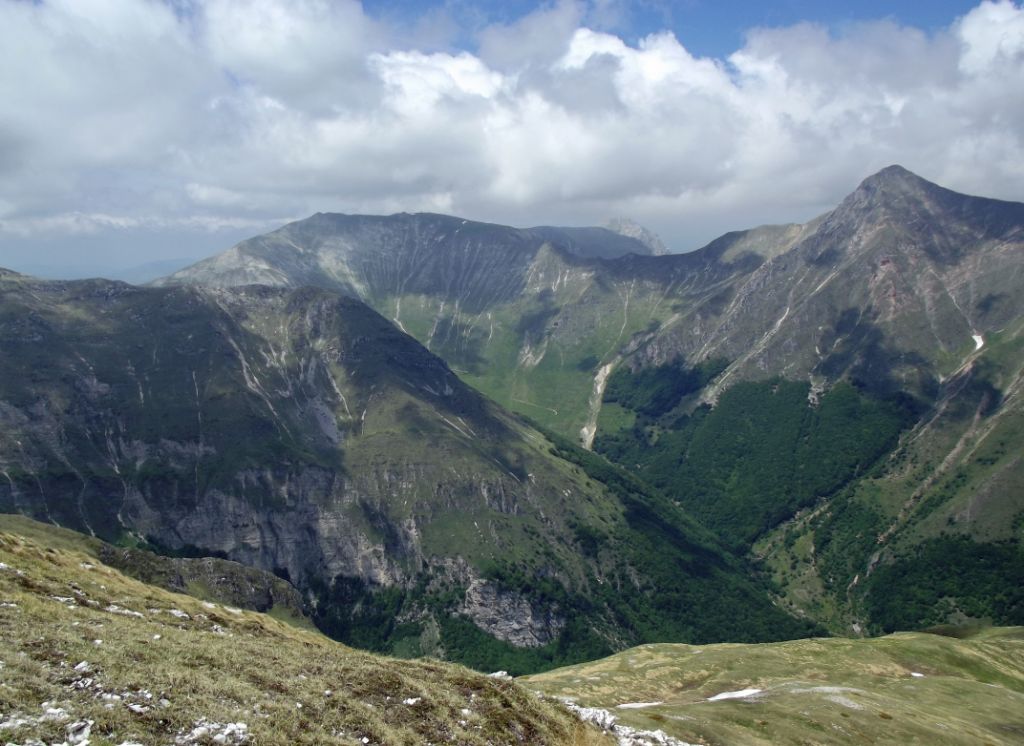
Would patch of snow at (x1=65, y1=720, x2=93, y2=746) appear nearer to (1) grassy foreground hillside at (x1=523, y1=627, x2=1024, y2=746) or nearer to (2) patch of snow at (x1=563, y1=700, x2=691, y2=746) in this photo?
(2) patch of snow at (x1=563, y1=700, x2=691, y2=746)

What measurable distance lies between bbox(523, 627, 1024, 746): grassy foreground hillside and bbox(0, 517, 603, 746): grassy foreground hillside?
25.6 m

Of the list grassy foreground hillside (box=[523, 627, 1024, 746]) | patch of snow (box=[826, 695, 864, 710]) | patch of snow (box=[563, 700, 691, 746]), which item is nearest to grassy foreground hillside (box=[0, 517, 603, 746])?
patch of snow (box=[563, 700, 691, 746])

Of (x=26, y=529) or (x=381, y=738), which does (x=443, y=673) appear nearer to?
(x=381, y=738)

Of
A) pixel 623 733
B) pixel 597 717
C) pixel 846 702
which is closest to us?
pixel 623 733

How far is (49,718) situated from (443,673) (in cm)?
3091

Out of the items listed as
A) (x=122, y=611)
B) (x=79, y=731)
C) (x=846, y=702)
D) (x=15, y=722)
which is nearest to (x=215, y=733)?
(x=79, y=731)

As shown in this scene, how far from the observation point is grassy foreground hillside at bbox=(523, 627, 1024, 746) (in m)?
77.8

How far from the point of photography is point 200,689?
39594 mm

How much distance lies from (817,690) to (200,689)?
319 feet

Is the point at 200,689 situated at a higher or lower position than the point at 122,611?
higher

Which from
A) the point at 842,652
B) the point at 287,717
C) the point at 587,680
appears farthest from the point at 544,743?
Answer: the point at 842,652

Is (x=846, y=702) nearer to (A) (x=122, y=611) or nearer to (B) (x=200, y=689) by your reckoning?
(B) (x=200, y=689)

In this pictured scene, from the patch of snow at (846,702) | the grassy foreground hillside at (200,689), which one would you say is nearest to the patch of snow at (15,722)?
the grassy foreground hillside at (200,689)

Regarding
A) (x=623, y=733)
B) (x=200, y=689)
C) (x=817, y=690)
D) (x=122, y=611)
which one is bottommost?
(x=817, y=690)
